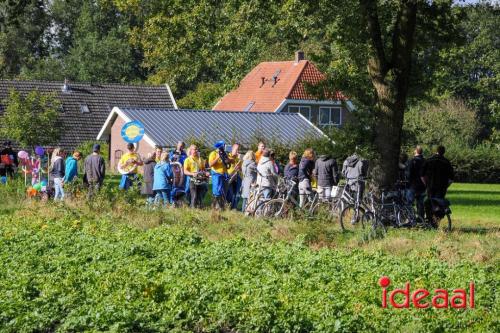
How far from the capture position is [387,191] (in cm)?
2344

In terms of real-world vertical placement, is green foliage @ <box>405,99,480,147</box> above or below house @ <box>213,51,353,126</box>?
below

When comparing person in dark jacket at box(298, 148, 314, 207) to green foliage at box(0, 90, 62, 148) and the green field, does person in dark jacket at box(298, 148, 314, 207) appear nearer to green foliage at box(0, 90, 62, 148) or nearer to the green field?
the green field

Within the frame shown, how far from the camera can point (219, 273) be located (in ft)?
42.8

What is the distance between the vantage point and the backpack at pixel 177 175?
25.3 m

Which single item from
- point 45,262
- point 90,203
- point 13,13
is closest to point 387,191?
point 90,203

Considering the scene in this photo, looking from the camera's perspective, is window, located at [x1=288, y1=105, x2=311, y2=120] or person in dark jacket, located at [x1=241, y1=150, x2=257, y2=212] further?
window, located at [x1=288, y1=105, x2=311, y2=120]

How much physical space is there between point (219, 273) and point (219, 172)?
40.7 feet

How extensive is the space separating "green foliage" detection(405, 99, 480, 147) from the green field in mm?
48885

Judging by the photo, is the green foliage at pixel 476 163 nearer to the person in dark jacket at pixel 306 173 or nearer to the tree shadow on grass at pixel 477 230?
the tree shadow on grass at pixel 477 230

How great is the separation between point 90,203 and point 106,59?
7361 centimetres

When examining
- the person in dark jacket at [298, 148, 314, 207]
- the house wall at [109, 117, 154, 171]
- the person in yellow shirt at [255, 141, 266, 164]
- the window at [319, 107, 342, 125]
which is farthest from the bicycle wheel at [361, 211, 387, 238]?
the window at [319, 107, 342, 125]

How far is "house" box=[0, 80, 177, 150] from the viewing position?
67.6 m

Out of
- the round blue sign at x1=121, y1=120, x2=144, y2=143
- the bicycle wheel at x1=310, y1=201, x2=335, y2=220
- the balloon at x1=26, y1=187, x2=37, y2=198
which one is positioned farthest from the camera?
the round blue sign at x1=121, y1=120, x2=144, y2=143

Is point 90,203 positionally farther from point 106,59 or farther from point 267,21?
point 106,59
